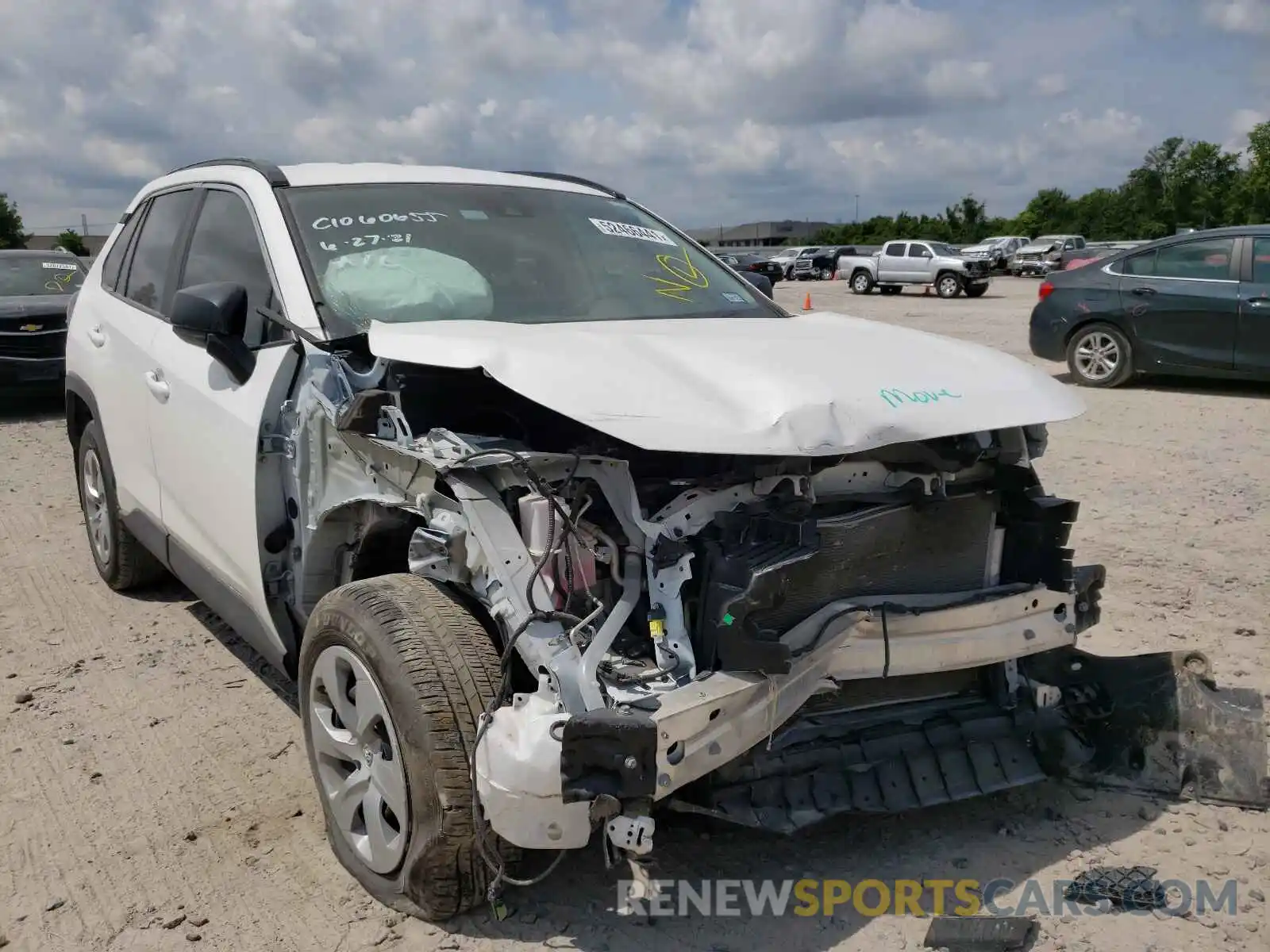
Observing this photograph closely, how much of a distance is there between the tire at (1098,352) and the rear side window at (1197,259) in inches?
28.8

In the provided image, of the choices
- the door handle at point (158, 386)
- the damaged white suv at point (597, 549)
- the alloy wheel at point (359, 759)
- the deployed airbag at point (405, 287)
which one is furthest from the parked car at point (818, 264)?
the alloy wheel at point (359, 759)

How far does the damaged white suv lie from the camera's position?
2.37m

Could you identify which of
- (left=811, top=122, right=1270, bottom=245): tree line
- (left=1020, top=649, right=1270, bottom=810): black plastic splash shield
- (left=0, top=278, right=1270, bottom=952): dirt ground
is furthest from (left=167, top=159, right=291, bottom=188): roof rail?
(left=811, top=122, right=1270, bottom=245): tree line

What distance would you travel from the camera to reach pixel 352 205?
3604 millimetres

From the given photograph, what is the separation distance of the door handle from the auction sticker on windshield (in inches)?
67.6

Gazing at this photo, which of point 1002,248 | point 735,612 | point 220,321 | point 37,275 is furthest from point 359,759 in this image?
point 1002,248

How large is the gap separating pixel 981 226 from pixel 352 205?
278 ft

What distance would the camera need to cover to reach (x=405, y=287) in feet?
11.0

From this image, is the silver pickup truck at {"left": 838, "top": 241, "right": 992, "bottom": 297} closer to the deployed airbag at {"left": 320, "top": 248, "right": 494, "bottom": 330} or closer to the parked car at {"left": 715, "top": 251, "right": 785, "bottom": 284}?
the parked car at {"left": 715, "top": 251, "right": 785, "bottom": 284}

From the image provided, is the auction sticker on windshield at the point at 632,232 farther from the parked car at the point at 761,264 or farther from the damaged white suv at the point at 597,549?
the parked car at the point at 761,264

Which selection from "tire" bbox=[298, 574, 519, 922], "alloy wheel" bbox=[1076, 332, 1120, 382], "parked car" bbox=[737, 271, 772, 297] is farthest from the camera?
"alloy wheel" bbox=[1076, 332, 1120, 382]

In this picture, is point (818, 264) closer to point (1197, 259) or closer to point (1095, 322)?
point (1095, 322)

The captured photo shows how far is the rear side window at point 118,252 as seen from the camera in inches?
191

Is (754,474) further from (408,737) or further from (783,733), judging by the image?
(408,737)
